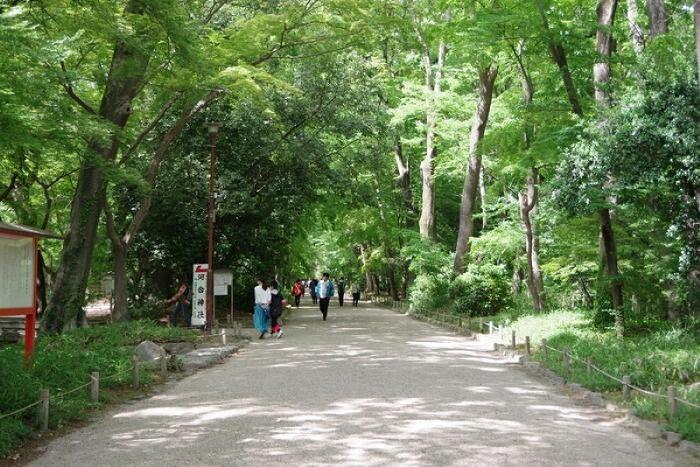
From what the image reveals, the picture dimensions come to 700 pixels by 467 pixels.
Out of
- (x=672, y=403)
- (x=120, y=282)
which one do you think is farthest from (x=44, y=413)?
(x=120, y=282)

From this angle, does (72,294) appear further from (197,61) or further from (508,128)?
(508,128)

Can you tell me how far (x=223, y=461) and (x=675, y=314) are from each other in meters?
13.5

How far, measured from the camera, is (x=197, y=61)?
12.1m

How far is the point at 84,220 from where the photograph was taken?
53.2ft

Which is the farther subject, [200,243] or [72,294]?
[200,243]

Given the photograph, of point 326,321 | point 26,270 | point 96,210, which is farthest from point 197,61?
point 326,321

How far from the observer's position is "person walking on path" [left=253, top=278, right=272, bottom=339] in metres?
17.0

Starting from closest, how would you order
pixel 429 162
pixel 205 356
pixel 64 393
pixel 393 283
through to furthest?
pixel 64 393 → pixel 205 356 → pixel 429 162 → pixel 393 283

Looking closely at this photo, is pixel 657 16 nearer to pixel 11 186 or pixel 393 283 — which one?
pixel 11 186

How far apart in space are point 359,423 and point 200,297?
12.2 m

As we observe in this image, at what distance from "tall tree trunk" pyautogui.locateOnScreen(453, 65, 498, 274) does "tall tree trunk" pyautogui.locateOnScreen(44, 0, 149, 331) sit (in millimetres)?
11230

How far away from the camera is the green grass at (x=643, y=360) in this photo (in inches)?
280

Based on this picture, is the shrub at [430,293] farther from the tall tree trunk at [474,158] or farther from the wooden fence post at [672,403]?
the wooden fence post at [672,403]

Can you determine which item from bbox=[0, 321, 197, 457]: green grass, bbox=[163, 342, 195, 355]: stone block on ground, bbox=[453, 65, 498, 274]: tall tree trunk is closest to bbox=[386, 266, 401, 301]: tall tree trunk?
bbox=[453, 65, 498, 274]: tall tree trunk
